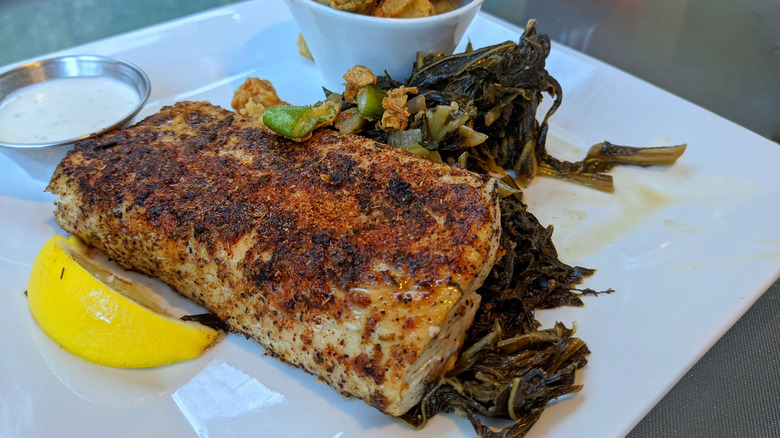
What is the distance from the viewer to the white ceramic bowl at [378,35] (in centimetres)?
343

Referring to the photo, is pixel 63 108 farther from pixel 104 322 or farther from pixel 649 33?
pixel 649 33

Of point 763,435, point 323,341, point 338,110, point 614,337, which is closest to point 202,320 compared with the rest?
point 323,341

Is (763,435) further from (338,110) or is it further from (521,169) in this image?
(338,110)

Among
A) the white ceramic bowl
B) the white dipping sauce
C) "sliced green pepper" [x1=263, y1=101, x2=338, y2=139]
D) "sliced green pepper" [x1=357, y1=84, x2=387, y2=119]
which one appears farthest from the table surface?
"sliced green pepper" [x1=263, y1=101, x2=338, y2=139]

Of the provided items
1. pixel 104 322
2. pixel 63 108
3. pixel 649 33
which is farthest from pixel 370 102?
pixel 649 33

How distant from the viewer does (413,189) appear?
2.56m

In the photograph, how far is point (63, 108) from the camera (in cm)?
365

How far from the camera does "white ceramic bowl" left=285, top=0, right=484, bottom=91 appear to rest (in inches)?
135

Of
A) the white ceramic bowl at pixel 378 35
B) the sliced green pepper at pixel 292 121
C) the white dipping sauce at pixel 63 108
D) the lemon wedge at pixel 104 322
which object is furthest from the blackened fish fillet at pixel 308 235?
the white ceramic bowl at pixel 378 35

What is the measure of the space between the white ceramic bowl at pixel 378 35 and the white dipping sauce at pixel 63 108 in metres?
1.41

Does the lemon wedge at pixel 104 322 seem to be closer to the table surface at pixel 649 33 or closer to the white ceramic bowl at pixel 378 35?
the white ceramic bowl at pixel 378 35

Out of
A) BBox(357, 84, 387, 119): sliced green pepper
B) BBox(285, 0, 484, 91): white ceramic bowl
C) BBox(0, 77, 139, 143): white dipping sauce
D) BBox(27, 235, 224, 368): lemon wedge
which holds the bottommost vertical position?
BBox(27, 235, 224, 368): lemon wedge

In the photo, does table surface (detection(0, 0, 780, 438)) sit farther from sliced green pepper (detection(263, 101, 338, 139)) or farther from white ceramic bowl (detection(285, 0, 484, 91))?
sliced green pepper (detection(263, 101, 338, 139))

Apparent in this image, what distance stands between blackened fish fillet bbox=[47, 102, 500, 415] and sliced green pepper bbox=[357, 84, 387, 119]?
37 cm
